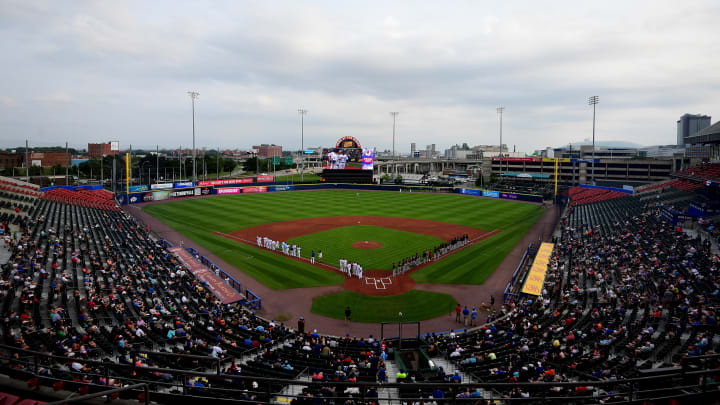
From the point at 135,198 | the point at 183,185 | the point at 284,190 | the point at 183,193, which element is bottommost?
the point at 135,198

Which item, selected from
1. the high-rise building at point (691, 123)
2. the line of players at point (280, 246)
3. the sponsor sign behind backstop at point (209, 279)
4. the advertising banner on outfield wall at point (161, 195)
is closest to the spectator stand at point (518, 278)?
the sponsor sign behind backstop at point (209, 279)

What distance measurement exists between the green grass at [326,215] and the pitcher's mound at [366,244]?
2739 millimetres

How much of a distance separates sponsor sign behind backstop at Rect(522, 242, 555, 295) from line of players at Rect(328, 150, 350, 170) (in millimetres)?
54247

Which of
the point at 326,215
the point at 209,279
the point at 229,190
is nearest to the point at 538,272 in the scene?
the point at 209,279

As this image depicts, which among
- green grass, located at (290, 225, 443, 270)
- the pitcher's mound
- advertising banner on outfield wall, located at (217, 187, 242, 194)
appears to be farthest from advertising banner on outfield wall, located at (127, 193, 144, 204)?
the pitcher's mound

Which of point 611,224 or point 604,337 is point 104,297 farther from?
point 611,224

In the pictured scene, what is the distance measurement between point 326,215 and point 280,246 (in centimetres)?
1588

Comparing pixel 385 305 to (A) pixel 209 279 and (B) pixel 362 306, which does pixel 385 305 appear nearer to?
(B) pixel 362 306

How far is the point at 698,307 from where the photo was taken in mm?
16188

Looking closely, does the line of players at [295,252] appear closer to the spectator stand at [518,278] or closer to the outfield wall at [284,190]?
the spectator stand at [518,278]

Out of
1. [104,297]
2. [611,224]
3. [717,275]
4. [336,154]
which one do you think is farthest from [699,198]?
[336,154]

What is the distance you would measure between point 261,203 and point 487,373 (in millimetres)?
50282

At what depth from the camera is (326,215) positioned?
49.1 meters

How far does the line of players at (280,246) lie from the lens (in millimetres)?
31083
